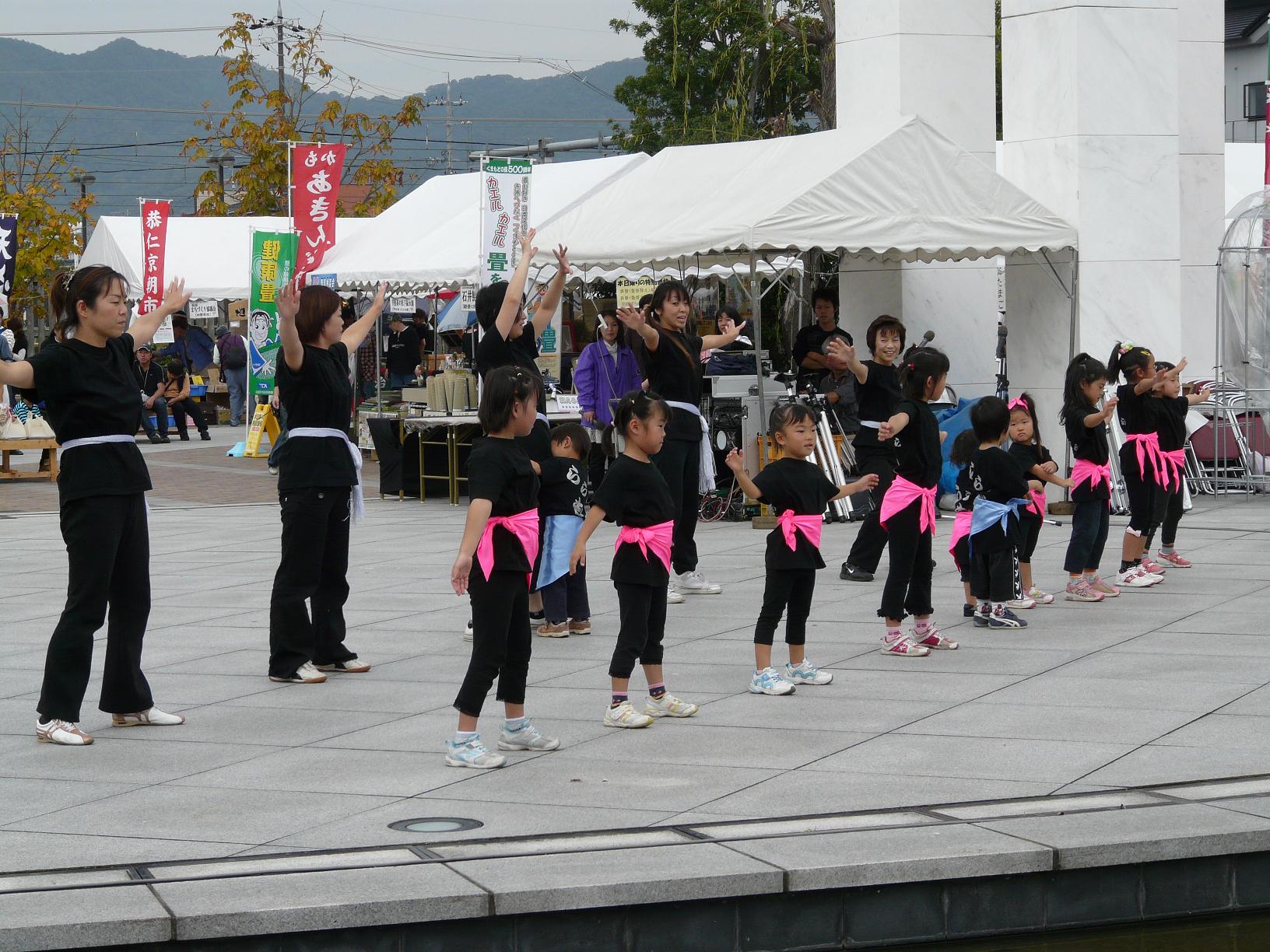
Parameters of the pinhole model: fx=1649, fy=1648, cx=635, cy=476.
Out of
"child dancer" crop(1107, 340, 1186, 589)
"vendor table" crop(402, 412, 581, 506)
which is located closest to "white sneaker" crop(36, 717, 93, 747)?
"child dancer" crop(1107, 340, 1186, 589)

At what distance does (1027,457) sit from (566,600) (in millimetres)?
2651

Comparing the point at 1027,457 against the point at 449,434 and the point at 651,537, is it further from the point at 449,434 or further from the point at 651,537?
the point at 449,434

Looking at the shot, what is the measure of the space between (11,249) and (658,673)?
15.8 metres

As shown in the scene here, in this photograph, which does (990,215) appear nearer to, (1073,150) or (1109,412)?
(1073,150)

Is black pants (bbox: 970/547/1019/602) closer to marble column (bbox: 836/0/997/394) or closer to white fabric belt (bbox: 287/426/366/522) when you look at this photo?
white fabric belt (bbox: 287/426/366/522)

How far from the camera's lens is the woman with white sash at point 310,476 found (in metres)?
7.41

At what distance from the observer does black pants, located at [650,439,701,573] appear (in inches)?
365

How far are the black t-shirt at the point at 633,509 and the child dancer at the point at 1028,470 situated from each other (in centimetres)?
302

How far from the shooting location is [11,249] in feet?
65.7

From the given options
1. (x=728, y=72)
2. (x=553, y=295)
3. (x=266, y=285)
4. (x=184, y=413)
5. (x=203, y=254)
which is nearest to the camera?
(x=553, y=295)

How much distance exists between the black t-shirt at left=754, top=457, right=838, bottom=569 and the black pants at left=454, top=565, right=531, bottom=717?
1.39m

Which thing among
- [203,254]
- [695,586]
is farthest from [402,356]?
[695,586]

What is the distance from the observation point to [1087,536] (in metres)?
9.51

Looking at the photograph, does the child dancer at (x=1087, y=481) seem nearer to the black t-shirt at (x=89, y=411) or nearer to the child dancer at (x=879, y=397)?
the child dancer at (x=879, y=397)
